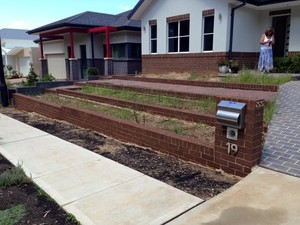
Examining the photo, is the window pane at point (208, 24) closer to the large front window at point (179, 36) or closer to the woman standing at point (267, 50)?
the large front window at point (179, 36)

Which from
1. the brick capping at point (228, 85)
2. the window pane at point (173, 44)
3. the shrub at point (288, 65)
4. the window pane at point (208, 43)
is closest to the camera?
the brick capping at point (228, 85)

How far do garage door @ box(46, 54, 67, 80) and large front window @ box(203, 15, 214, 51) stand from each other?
46.2 ft

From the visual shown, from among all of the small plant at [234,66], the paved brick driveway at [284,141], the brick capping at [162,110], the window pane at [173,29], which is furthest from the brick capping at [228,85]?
the window pane at [173,29]

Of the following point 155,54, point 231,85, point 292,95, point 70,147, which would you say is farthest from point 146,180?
point 155,54

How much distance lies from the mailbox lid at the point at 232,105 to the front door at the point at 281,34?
11390mm

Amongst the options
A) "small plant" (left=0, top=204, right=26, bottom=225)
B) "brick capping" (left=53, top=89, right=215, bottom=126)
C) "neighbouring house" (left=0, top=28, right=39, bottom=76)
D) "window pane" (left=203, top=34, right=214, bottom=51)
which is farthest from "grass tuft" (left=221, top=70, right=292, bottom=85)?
"neighbouring house" (left=0, top=28, right=39, bottom=76)

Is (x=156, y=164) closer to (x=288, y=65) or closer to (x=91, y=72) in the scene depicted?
(x=288, y=65)

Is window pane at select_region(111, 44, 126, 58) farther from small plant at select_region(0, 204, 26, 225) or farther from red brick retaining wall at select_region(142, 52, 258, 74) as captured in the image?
small plant at select_region(0, 204, 26, 225)

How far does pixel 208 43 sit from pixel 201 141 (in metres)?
10.2

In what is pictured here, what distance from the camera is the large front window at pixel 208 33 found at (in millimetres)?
13805

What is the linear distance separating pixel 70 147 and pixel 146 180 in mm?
2296

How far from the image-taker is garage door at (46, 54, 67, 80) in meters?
24.7

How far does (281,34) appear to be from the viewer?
14.4m

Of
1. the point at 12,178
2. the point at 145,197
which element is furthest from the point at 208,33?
the point at 12,178
